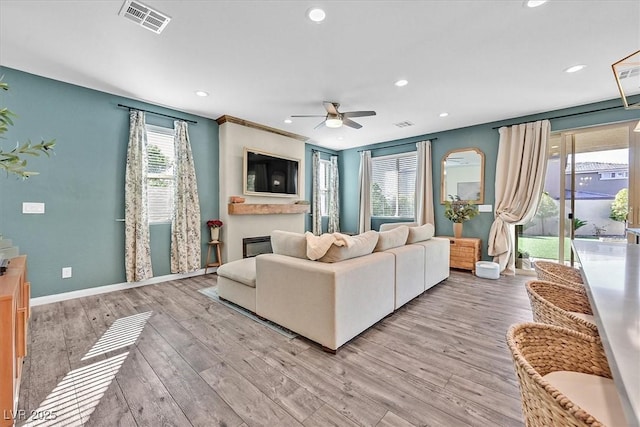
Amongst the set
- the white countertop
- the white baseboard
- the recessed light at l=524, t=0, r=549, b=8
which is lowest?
the white baseboard

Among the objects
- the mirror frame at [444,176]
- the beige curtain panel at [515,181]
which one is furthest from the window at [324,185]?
the beige curtain panel at [515,181]

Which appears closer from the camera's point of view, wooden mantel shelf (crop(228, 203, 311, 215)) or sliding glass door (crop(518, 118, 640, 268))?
sliding glass door (crop(518, 118, 640, 268))

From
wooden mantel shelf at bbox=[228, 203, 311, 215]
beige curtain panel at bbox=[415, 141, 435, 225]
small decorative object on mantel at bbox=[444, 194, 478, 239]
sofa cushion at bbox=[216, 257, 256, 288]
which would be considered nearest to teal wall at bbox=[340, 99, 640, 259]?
beige curtain panel at bbox=[415, 141, 435, 225]

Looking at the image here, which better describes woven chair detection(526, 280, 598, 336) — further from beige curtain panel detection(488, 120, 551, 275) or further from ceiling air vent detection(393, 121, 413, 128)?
ceiling air vent detection(393, 121, 413, 128)

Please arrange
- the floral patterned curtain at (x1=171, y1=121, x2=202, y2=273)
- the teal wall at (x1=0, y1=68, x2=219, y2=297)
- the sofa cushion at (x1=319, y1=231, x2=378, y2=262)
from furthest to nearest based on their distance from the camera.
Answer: the floral patterned curtain at (x1=171, y1=121, x2=202, y2=273)
the teal wall at (x1=0, y1=68, x2=219, y2=297)
the sofa cushion at (x1=319, y1=231, x2=378, y2=262)

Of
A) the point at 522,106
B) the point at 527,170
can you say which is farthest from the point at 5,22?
the point at 527,170

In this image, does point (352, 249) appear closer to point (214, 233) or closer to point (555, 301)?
point (555, 301)

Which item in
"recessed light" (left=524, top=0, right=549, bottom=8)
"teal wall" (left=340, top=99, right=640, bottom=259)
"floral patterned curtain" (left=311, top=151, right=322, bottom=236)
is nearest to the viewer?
"recessed light" (left=524, top=0, right=549, bottom=8)

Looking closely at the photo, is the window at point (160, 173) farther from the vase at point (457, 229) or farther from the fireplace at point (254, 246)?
the vase at point (457, 229)

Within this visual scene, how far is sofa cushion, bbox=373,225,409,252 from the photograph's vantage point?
2811mm

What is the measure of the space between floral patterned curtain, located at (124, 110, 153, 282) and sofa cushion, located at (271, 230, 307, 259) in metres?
2.34

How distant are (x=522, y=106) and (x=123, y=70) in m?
5.54

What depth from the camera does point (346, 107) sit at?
407cm

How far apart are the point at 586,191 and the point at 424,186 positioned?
8.11 ft
